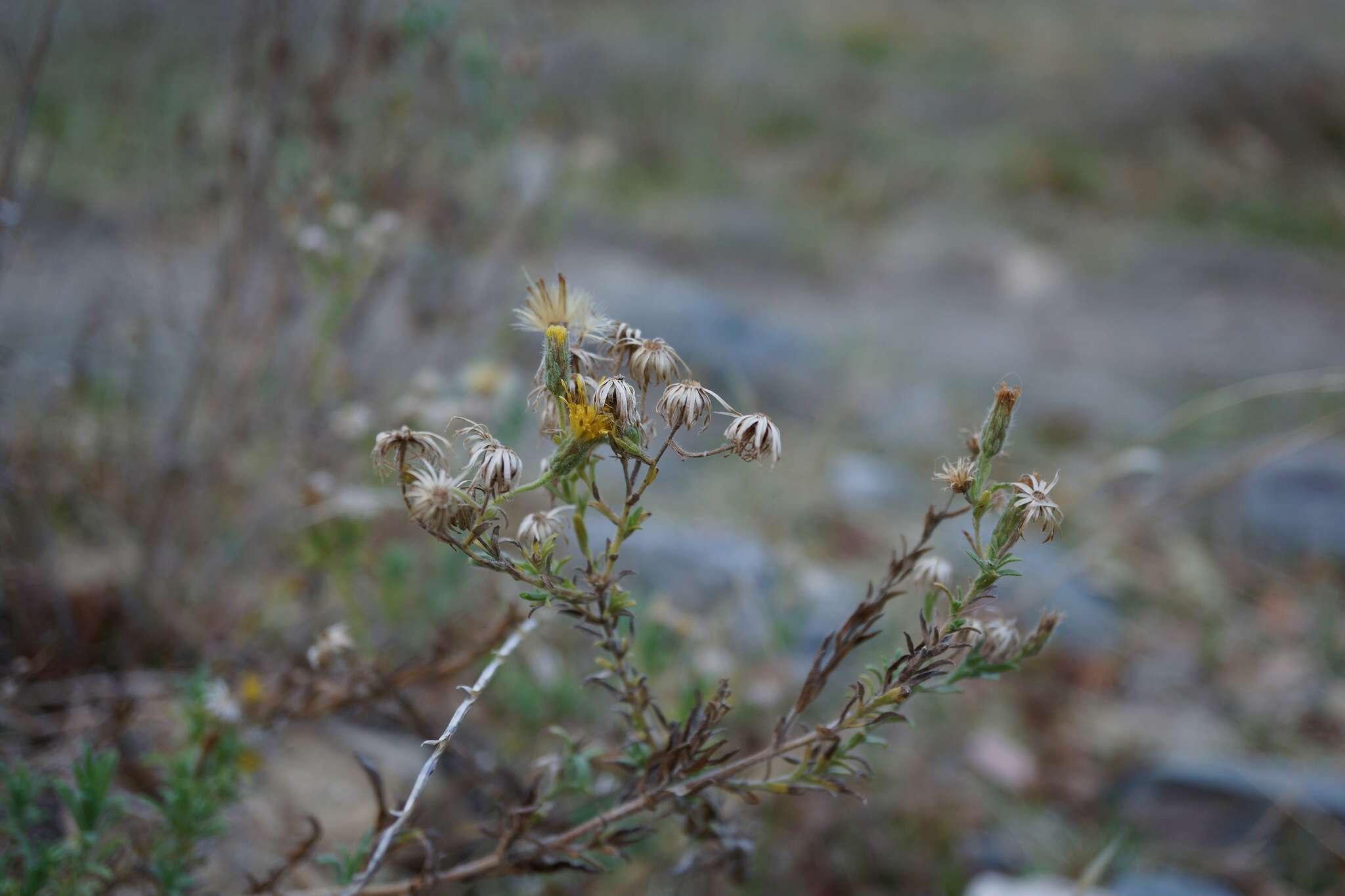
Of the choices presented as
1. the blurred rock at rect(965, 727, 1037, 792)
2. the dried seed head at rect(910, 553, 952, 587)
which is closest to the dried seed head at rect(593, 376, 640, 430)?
the dried seed head at rect(910, 553, 952, 587)

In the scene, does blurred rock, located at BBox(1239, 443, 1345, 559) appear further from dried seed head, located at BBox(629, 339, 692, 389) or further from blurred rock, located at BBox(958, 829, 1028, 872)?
dried seed head, located at BBox(629, 339, 692, 389)

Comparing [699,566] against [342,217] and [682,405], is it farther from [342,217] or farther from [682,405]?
[682,405]

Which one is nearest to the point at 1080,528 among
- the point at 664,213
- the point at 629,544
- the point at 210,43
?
the point at 629,544

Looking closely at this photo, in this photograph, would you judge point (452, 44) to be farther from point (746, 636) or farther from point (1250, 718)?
point (1250, 718)

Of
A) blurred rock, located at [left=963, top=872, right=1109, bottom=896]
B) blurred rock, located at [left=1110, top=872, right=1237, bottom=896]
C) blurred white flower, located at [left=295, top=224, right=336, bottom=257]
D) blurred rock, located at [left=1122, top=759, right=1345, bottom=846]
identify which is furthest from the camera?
blurred rock, located at [left=1122, top=759, right=1345, bottom=846]

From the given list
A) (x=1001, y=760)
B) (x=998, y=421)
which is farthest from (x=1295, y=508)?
(x=998, y=421)

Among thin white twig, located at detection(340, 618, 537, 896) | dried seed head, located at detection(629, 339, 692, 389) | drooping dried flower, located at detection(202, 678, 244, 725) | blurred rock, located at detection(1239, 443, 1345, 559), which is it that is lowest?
drooping dried flower, located at detection(202, 678, 244, 725)

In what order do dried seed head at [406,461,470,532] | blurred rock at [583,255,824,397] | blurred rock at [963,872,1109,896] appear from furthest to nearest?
blurred rock at [583,255,824,397] < blurred rock at [963,872,1109,896] < dried seed head at [406,461,470,532]

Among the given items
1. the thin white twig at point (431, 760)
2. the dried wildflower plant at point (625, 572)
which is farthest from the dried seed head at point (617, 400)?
the thin white twig at point (431, 760)
